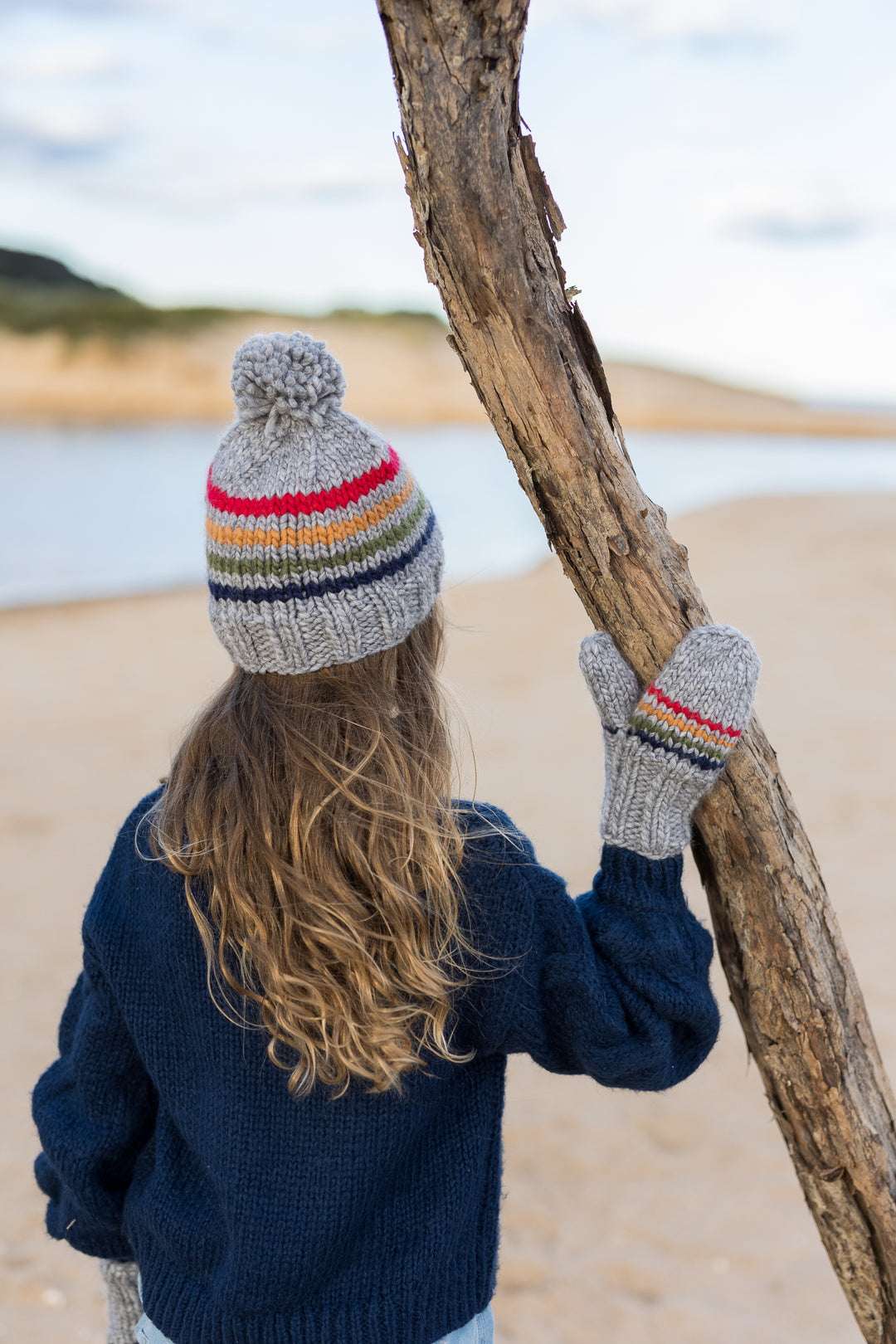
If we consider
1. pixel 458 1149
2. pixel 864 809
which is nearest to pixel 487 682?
pixel 864 809

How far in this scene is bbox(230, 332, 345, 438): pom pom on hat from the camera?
1157 millimetres

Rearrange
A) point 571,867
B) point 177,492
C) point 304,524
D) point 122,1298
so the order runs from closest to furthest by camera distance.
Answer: point 304,524 < point 122,1298 < point 571,867 < point 177,492

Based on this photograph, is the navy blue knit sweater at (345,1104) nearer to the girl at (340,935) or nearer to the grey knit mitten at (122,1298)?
the girl at (340,935)

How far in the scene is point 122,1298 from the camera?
4.90ft

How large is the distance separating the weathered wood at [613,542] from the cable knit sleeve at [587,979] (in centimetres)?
22

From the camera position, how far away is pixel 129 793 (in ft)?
18.0

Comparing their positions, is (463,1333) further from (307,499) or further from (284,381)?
(284,381)

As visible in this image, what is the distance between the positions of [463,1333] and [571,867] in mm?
3320

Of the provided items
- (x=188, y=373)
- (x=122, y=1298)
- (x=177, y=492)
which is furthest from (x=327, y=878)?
(x=188, y=373)

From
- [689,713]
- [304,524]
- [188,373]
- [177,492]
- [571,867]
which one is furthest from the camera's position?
[188,373]

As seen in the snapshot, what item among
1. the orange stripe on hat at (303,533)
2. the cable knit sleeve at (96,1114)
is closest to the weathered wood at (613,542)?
the orange stripe on hat at (303,533)

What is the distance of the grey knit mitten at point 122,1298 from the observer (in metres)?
1.47

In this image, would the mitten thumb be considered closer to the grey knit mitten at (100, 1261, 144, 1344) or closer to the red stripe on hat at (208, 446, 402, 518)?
the red stripe on hat at (208, 446, 402, 518)

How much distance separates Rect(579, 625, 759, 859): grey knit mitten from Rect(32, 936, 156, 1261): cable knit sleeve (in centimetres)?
69
